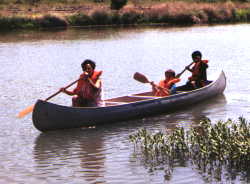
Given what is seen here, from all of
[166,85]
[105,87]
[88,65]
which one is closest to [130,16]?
[105,87]

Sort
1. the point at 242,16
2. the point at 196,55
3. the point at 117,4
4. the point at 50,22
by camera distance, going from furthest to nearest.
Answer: the point at 117,4
the point at 242,16
the point at 50,22
the point at 196,55

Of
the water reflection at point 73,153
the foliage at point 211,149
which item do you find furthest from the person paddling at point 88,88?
the foliage at point 211,149

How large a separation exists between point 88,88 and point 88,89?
3 centimetres

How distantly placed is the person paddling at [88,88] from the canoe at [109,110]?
0.97 ft

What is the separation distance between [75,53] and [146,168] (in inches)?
690

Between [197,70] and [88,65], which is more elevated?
[88,65]

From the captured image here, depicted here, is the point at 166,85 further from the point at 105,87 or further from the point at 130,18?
the point at 130,18

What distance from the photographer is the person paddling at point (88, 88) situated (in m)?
11.9

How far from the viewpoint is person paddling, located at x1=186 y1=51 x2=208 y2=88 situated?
14.4 m

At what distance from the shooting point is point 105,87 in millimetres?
17141

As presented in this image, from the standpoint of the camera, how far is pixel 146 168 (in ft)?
29.9

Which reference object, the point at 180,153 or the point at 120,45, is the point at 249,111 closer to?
the point at 180,153

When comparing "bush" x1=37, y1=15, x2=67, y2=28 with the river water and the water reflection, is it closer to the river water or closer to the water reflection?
the river water

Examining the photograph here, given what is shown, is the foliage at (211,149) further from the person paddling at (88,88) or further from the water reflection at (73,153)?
the person paddling at (88,88)
